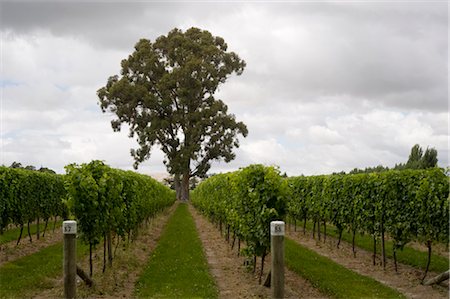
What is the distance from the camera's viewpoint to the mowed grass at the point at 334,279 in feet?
33.6

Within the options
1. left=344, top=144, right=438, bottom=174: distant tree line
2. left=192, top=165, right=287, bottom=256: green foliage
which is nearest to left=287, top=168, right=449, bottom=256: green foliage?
left=192, top=165, right=287, bottom=256: green foliage

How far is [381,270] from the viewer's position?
1312cm

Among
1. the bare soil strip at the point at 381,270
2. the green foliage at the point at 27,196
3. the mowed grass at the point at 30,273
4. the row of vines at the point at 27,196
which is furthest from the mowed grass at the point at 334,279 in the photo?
the row of vines at the point at 27,196

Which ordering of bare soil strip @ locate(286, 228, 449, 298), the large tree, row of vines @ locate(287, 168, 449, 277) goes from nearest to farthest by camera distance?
bare soil strip @ locate(286, 228, 449, 298) < row of vines @ locate(287, 168, 449, 277) < the large tree

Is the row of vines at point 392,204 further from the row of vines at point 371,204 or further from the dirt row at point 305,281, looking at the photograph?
the dirt row at point 305,281

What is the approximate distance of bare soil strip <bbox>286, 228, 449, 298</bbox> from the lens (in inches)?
418

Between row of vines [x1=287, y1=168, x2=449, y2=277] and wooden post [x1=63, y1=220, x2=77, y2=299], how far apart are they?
18.7ft

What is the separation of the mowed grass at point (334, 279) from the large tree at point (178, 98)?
3800 cm

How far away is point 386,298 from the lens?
9906 millimetres

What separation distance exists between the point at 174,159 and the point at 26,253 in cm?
3752

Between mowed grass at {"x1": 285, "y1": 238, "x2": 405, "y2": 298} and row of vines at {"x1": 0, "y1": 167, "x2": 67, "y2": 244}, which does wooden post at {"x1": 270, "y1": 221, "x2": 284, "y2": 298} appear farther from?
row of vines at {"x1": 0, "y1": 167, "x2": 67, "y2": 244}

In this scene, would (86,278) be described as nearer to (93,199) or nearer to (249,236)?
(93,199)

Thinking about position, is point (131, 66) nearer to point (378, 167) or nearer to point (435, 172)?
point (378, 167)

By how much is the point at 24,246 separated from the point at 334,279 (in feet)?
35.8
